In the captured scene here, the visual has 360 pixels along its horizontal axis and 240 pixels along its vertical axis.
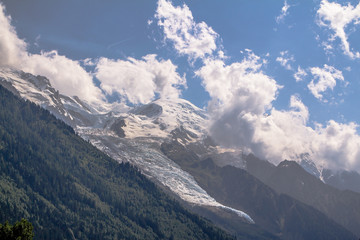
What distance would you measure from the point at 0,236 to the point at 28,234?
7.37 m

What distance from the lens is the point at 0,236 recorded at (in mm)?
136500

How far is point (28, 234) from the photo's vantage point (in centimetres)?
13900
